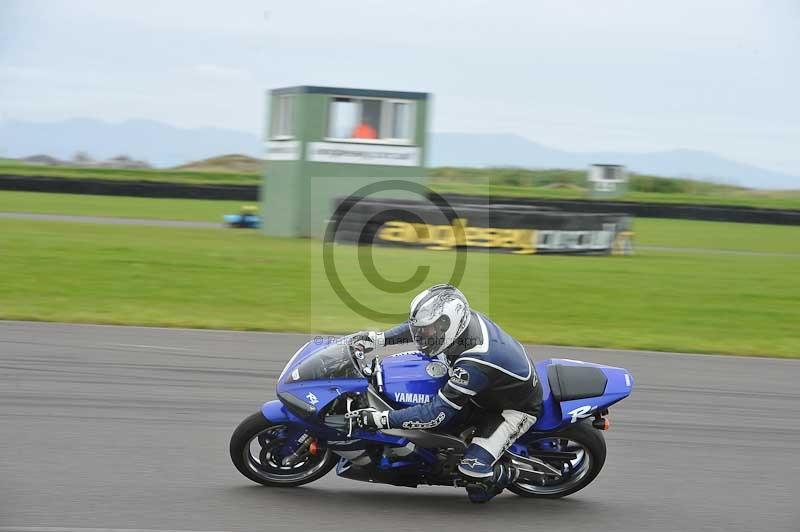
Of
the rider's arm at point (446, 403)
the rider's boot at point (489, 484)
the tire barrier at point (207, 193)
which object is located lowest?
the rider's boot at point (489, 484)

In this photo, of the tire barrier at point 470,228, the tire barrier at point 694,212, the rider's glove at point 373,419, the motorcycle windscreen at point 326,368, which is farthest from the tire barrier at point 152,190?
the rider's glove at point 373,419

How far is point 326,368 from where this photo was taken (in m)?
5.49

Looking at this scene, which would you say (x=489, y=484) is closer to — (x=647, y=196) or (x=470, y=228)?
(x=470, y=228)

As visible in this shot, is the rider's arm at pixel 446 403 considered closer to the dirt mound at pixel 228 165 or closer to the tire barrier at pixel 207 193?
the tire barrier at pixel 207 193

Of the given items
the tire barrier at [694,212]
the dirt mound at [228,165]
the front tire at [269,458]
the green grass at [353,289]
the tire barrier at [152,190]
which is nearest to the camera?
the front tire at [269,458]

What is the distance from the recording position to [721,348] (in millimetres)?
11648

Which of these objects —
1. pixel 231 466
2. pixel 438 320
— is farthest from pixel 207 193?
pixel 438 320

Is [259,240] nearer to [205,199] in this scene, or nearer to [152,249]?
[152,249]

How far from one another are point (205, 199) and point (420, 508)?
106 ft

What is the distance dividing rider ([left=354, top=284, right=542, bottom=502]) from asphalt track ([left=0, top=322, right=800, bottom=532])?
0.33 meters

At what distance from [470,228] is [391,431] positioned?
48.4ft

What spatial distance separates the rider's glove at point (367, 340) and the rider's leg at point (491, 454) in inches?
31.5

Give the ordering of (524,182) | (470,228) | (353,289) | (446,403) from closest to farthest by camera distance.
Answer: (446,403)
(353,289)
(470,228)
(524,182)

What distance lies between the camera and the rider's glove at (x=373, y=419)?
5258 millimetres
